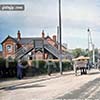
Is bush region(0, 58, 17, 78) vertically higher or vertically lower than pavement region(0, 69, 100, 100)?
higher

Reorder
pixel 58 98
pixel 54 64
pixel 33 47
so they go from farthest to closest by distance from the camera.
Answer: pixel 33 47, pixel 54 64, pixel 58 98

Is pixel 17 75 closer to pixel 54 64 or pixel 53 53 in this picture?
pixel 54 64

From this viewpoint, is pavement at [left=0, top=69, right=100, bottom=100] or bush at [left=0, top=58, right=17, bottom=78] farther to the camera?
bush at [left=0, top=58, right=17, bottom=78]

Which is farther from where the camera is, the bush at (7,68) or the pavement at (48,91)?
the bush at (7,68)

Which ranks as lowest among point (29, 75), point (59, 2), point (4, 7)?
point (29, 75)

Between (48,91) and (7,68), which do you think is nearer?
(48,91)

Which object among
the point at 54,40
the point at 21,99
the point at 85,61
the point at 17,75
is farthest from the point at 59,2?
the point at 54,40

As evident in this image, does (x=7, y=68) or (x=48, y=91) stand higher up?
(x=7, y=68)

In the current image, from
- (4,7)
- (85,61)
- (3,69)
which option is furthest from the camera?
(85,61)

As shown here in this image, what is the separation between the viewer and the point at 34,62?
47.5m

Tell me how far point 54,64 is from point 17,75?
18.4 meters

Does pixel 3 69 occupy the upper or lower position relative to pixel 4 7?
lower

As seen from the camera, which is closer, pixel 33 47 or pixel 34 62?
pixel 34 62

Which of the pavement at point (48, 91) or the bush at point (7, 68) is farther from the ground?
the bush at point (7, 68)
